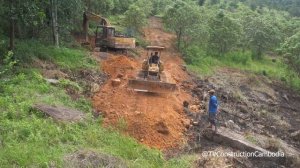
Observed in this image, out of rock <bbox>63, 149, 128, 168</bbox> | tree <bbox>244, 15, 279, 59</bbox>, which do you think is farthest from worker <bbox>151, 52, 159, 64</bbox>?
tree <bbox>244, 15, 279, 59</bbox>

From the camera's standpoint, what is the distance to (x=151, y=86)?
1914 centimetres

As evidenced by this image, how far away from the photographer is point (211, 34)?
120ft

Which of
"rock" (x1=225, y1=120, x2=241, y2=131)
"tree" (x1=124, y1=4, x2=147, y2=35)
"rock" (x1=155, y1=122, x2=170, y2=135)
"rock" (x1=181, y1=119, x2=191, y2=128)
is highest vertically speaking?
"tree" (x1=124, y1=4, x2=147, y2=35)

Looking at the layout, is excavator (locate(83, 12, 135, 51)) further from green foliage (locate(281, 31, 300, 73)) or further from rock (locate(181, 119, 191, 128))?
rock (locate(181, 119, 191, 128))

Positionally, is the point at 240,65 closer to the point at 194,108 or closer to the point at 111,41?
the point at 111,41

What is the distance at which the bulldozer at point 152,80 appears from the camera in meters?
19.1

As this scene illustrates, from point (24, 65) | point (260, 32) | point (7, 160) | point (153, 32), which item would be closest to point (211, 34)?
point (260, 32)

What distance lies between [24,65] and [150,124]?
744cm

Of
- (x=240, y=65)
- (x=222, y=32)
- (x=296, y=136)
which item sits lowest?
(x=296, y=136)

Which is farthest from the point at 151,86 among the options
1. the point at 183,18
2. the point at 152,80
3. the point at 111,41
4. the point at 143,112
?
the point at 183,18

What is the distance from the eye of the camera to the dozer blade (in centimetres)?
1908

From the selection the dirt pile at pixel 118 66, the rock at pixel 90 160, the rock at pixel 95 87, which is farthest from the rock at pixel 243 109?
the rock at pixel 90 160

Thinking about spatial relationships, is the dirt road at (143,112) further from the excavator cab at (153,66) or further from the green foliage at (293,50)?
the green foliage at (293,50)

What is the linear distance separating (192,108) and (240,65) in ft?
60.6
